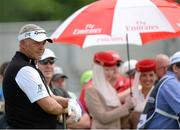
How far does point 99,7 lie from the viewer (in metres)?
10.2

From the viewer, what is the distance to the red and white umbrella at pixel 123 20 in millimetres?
9820

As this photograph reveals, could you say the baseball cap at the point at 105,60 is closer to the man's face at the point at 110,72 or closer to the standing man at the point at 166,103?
the man's face at the point at 110,72

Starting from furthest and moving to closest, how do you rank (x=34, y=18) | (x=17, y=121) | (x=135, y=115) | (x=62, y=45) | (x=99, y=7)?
1. (x=34, y=18)
2. (x=62, y=45)
3. (x=135, y=115)
4. (x=99, y=7)
5. (x=17, y=121)

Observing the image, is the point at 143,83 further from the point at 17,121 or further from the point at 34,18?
the point at 34,18

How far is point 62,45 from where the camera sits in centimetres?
1416

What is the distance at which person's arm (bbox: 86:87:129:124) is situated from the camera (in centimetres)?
1072

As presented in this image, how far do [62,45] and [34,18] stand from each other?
2.98 m

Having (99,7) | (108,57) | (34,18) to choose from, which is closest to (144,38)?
(108,57)

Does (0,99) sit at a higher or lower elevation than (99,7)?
lower

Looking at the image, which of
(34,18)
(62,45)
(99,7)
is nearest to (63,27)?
(99,7)

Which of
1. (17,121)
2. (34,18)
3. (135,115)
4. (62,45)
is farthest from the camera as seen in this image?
(34,18)

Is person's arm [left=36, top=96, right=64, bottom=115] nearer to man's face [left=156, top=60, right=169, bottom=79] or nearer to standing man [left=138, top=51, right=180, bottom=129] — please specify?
standing man [left=138, top=51, right=180, bottom=129]

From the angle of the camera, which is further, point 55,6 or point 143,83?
point 55,6

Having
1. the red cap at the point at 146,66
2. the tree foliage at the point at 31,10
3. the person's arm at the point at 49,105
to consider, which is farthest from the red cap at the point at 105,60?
the tree foliage at the point at 31,10
